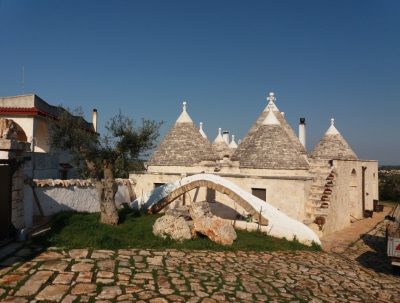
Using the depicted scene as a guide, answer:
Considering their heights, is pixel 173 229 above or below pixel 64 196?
below

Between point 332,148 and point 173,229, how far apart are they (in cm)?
1555

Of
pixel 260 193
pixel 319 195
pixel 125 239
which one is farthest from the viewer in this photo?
pixel 260 193

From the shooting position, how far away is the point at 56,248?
783cm

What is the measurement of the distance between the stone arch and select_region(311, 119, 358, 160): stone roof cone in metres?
11.4

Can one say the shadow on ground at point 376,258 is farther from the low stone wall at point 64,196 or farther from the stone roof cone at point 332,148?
the low stone wall at point 64,196

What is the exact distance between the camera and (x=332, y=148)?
21.7 meters

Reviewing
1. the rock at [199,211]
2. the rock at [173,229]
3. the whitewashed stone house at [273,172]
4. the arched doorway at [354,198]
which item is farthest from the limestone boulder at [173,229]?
the arched doorway at [354,198]

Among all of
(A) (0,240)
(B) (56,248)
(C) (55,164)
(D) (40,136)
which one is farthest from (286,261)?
(D) (40,136)

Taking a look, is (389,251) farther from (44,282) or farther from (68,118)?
(68,118)

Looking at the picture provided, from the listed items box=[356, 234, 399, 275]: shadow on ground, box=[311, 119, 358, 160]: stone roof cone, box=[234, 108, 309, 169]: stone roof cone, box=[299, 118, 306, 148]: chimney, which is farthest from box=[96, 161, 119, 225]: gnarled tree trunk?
box=[299, 118, 306, 148]: chimney

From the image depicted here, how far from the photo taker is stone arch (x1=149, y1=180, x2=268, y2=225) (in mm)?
11477

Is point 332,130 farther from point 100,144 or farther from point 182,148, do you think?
point 100,144

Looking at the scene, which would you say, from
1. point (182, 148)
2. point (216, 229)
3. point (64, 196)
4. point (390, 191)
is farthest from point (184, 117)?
point (390, 191)

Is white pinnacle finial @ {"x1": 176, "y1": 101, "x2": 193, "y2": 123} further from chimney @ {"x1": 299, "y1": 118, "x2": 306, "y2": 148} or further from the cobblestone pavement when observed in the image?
the cobblestone pavement
